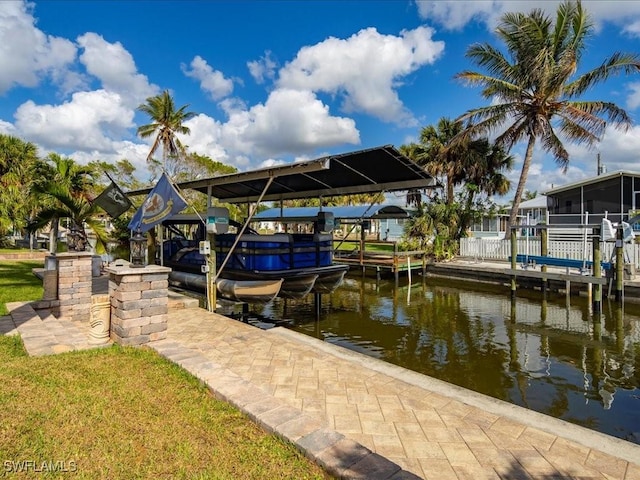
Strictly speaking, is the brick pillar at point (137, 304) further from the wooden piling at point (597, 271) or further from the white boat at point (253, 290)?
the wooden piling at point (597, 271)

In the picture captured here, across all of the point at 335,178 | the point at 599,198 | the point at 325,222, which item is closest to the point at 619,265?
the point at 325,222

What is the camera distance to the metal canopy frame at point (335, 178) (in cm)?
707

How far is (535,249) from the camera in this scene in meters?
15.9

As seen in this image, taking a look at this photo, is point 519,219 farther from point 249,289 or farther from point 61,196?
point 61,196

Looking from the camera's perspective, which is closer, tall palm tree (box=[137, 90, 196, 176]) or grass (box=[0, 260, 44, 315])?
grass (box=[0, 260, 44, 315])

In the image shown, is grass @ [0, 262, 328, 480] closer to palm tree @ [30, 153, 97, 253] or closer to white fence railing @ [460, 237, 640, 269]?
palm tree @ [30, 153, 97, 253]

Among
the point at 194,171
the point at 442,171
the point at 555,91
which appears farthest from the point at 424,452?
the point at 194,171

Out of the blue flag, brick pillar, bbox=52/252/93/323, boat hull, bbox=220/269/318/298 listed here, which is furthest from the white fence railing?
brick pillar, bbox=52/252/93/323

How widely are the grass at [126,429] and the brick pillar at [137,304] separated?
822mm

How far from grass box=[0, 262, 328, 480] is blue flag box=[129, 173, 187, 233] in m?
4.06

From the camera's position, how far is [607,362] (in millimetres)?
7176

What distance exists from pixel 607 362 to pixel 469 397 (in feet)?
16.5

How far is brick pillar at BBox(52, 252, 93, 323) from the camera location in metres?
7.49

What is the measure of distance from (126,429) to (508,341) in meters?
8.02
